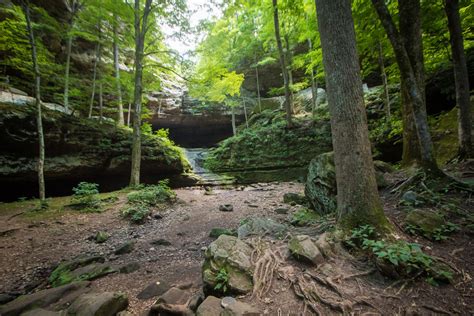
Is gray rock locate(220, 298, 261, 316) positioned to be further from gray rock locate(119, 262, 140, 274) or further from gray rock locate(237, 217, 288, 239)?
gray rock locate(119, 262, 140, 274)

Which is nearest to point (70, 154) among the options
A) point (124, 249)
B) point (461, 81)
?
point (124, 249)

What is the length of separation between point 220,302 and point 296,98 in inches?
793

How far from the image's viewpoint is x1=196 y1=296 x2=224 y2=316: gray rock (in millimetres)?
2150

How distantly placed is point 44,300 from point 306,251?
3571 mm

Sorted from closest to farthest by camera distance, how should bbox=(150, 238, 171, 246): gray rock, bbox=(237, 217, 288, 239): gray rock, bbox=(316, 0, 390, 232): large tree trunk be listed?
bbox=(316, 0, 390, 232): large tree trunk, bbox=(237, 217, 288, 239): gray rock, bbox=(150, 238, 171, 246): gray rock

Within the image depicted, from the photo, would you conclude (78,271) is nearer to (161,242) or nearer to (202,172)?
(161,242)

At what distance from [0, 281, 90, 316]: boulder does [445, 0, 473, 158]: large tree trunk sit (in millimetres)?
8883

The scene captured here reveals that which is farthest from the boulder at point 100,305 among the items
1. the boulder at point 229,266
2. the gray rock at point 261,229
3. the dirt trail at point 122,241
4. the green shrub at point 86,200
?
the green shrub at point 86,200

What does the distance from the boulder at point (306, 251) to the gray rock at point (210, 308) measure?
122cm

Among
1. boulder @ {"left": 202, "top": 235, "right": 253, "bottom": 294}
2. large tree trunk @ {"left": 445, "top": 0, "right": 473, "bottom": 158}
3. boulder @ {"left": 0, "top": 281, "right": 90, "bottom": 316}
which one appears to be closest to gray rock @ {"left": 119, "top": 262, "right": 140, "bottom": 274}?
boulder @ {"left": 0, "top": 281, "right": 90, "bottom": 316}

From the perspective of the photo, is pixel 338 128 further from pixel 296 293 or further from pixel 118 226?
pixel 118 226

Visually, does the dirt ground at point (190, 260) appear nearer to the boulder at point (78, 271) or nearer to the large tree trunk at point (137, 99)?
the boulder at point (78, 271)

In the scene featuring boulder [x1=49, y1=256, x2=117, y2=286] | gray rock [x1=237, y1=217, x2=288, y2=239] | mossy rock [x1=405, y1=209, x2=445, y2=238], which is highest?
mossy rock [x1=405, y1=209, x2=445, y2=238]

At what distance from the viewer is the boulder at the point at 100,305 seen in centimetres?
234
